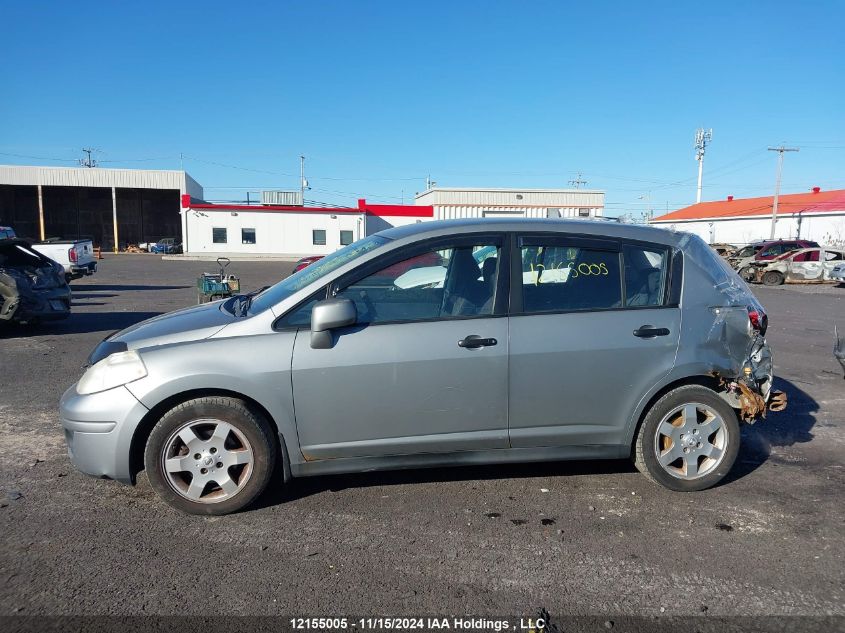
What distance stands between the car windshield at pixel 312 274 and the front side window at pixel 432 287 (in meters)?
0.22

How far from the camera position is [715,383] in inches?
169

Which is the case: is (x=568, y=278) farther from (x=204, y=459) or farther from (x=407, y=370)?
(x=204, y=459)

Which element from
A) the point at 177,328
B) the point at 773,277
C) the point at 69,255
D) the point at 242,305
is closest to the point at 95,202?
the point at 69,255

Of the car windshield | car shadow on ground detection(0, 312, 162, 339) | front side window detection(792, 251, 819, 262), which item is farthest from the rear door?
front side window detection(792, 251, 819, 262)

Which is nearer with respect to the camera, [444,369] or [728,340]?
[444,369]

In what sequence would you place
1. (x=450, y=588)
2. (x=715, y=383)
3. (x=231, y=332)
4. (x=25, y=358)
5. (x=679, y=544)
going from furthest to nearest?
(x=25, y=358)
(x=715, y=383)
(x=231, y=332)
(x=679, y=544)
(x=450, y=588)

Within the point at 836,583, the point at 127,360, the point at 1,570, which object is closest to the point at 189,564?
the point at 1,570

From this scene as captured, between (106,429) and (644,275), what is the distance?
11.6 feet

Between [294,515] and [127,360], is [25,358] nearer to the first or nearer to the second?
[127,360]

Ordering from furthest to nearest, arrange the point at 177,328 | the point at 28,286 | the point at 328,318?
the point at 28,286
the point at 177,328
the point at 328,318

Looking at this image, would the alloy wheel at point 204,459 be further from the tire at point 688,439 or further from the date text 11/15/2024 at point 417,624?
the tire at point 688,439

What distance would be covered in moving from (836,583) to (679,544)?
740mm

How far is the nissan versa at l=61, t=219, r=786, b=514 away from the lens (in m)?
3.68

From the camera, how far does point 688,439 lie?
4148mm
